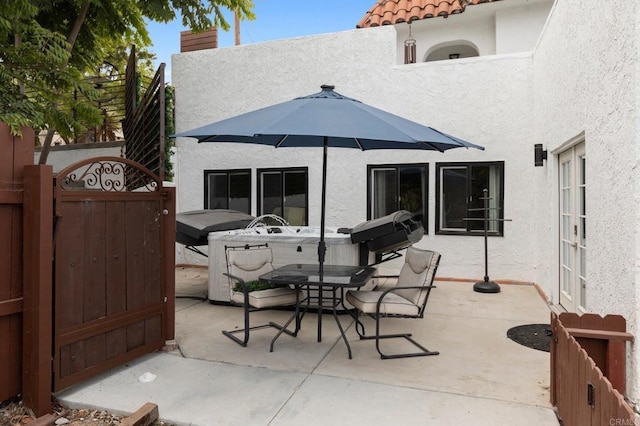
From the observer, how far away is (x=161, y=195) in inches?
173

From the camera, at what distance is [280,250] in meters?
6.35

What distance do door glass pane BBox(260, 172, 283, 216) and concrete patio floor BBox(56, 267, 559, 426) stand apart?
435cm

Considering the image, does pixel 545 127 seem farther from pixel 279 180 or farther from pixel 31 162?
pixel 31 162

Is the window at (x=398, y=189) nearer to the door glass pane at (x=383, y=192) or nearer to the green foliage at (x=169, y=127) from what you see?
the door glass pane at (x=383, y=192)

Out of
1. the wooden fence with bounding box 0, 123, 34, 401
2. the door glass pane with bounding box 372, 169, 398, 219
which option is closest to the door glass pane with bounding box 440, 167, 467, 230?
the door glass pane with bounding box 372, 169, 398, 219

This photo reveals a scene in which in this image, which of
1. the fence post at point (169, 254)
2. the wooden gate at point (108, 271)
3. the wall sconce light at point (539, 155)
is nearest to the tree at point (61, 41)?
the wooden gate at point (108, 271)

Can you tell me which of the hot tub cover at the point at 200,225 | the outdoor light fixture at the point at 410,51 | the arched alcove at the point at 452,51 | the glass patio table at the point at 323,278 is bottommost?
the glass patio table at the point at 323,278

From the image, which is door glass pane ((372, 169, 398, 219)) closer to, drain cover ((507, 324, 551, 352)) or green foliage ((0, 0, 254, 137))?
drain cover ((507, 324, 551, 352))

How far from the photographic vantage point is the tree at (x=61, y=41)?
171 inches

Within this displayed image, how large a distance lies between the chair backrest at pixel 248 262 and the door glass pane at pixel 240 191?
4280mm

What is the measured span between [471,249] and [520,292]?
1237 mm

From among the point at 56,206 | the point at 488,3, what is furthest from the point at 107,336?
the point at 488,3

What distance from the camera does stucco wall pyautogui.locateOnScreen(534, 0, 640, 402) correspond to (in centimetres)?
307

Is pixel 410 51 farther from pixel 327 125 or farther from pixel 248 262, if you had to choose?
pixel 327 125
